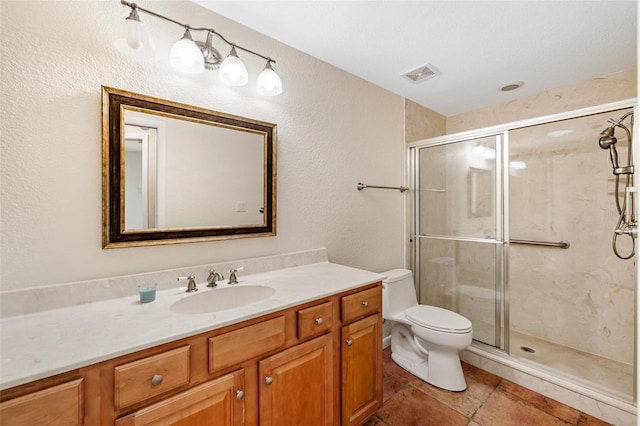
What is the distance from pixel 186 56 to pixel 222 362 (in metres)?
1.31

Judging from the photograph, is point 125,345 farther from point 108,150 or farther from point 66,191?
point 108,150

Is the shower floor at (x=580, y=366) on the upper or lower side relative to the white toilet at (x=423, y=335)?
lower

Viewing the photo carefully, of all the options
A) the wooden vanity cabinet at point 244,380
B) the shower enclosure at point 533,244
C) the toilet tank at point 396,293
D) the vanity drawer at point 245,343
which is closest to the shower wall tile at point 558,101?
the shower enclosure at point 533,244

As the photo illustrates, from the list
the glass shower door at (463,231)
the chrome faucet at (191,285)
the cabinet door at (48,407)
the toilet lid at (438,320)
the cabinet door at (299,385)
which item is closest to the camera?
the cabinet door at (48,407)

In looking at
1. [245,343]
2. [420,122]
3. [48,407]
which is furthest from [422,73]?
[48,407]

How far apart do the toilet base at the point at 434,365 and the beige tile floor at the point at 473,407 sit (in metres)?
0.05

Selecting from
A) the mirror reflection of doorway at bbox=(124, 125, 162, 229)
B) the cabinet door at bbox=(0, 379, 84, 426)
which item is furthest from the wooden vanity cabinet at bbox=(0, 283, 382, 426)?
the mirror reflection of doorway at bbox=(124, 125, 162, 229)

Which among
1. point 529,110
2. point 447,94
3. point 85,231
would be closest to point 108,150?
point 85,231

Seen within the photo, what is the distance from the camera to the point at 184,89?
1399 millimetres

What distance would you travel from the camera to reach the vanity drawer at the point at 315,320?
1199 mm

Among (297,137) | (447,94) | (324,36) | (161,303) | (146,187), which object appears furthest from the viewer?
(447,94)

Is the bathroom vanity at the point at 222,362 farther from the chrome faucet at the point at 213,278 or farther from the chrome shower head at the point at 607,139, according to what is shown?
the chrome shower head at the point at 607,139

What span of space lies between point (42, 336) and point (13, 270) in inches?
14.5

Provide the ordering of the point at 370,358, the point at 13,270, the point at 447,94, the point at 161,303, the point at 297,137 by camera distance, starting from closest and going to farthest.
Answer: the point at 13,270
the point at 161,303
the point at 370,358
the point at 297,137
the point at 447,94
